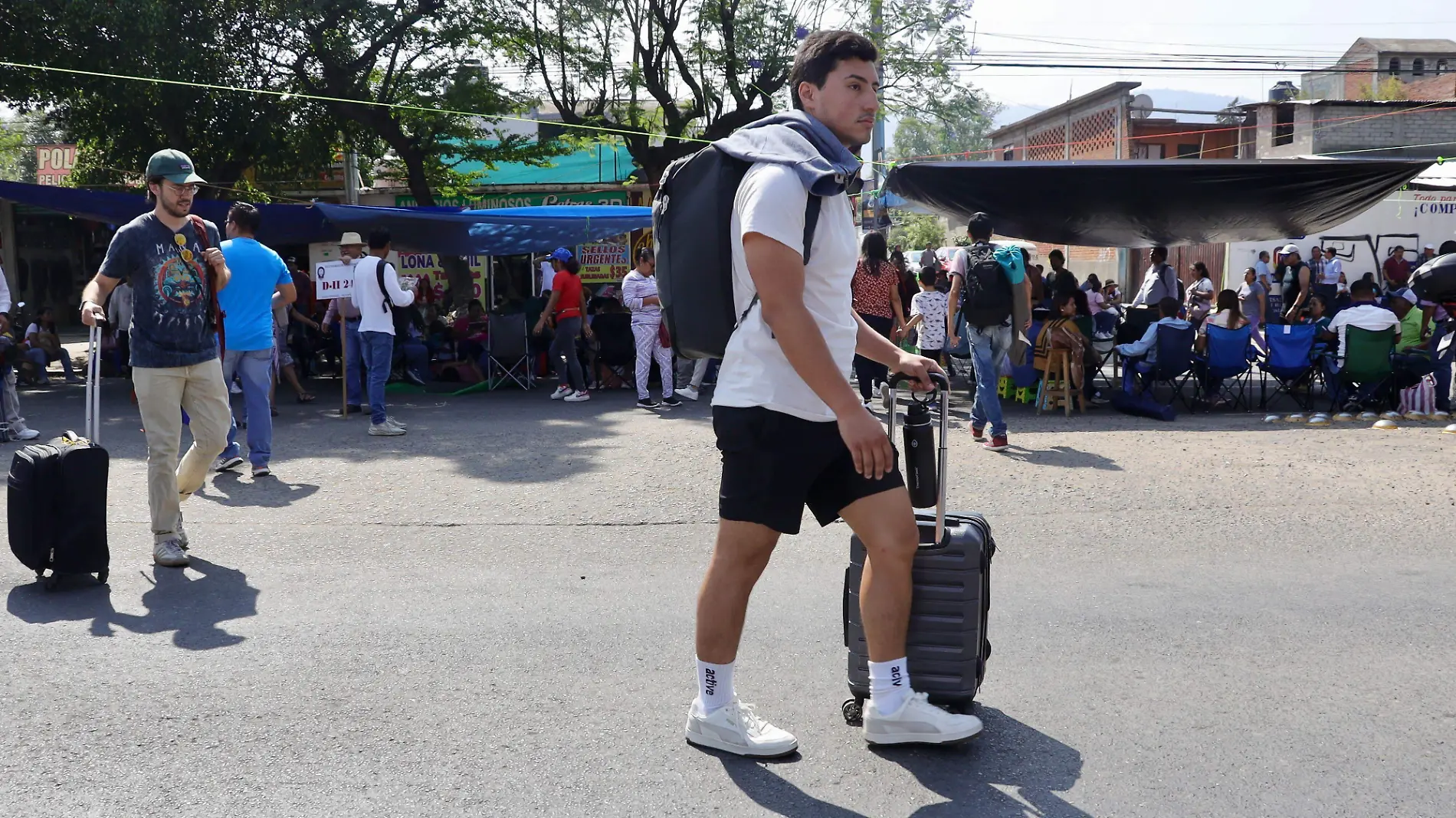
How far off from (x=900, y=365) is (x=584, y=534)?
3423mm

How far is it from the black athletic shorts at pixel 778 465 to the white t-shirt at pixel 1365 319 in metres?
9.58

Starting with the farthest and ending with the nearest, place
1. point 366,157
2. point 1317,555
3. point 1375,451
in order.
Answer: point 366,157, point 1375,451, point 1317,555

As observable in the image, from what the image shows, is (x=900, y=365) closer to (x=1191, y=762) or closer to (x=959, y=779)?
(x=959, y=779)

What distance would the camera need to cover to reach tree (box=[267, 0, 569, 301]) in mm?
18578

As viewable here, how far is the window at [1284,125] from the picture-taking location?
98.8 ft

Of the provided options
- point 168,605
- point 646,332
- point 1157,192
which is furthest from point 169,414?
point 1157,192

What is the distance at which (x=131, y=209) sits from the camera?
14.6m

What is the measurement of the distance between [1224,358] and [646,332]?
18.9 ft

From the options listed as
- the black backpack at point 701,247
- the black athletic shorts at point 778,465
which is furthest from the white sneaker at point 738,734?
the black backpack at point 701,247

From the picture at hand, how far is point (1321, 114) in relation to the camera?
96.7ft

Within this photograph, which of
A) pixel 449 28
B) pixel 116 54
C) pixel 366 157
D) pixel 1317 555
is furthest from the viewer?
pixel 366 157

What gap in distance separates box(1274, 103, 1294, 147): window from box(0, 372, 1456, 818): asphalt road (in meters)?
25.3

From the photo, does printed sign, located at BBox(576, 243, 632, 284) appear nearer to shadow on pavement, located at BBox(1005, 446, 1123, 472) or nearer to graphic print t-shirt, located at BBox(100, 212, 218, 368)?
shadow on pavement, located at BBox(1005, 446, 1123, 472)

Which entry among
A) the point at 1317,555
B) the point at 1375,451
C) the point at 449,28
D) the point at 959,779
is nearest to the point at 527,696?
the point at 959,779
